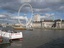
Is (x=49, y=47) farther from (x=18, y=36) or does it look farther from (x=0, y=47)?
(x=18, y=36)

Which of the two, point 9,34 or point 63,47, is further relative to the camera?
point 9,34

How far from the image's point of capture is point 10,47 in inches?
1576

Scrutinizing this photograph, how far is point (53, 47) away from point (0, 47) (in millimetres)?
12149

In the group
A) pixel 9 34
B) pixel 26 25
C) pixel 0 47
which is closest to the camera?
pixel 0 47

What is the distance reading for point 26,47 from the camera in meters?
41.0

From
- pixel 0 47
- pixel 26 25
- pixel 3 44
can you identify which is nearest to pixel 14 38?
pixel 3 44

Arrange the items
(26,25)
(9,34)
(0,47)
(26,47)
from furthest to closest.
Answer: (26,25), (9,34), (26,47), (0,47)

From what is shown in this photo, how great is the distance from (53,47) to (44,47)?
2.30m

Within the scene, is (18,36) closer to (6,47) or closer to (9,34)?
(9,34)

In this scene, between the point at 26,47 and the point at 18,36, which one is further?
the point at 18,36

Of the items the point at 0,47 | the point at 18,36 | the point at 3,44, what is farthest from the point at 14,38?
the point at 0,47

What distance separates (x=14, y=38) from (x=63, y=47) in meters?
16.6

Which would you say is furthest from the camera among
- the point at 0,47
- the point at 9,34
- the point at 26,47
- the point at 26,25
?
the point at 26,25

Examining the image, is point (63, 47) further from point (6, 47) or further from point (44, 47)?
point (6, 47)
